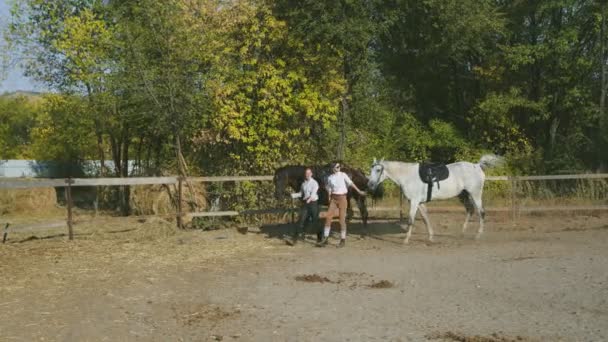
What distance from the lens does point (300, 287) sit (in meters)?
8.56

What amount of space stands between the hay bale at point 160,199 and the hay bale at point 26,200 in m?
5.80

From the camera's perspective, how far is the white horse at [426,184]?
12992 millimetres

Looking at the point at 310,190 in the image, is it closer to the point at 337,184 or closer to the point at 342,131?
the point at 337,184

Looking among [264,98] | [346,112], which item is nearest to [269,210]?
[264,98]

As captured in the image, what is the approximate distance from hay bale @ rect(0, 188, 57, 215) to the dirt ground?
7930 millimetres

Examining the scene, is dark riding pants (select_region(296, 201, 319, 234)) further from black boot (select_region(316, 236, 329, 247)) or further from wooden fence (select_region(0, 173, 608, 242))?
wooden fence (select_region(0, 173, 608, 242))

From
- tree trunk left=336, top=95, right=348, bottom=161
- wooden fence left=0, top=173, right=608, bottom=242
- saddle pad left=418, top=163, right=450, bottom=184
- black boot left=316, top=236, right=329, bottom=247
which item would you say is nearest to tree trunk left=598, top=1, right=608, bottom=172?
wooden fence left=0, top=173, right=608, bottom=242

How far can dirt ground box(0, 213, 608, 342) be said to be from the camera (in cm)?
628

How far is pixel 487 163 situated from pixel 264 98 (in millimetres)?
6155

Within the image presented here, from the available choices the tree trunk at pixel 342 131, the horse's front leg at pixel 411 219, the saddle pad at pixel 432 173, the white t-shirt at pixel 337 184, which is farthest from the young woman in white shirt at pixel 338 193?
the tree trunk at pixel 342 131

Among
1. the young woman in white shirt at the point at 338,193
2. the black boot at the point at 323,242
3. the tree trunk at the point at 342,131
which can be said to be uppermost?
the tree trunk at the point at 342,131

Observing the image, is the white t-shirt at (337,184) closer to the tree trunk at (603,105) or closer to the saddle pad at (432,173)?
the saddle pad at (432,173)

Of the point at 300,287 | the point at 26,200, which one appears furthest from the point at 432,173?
the point at 26,200

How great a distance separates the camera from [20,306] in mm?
7500
